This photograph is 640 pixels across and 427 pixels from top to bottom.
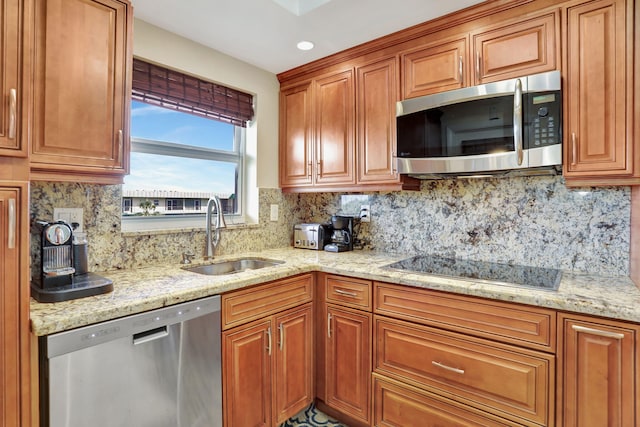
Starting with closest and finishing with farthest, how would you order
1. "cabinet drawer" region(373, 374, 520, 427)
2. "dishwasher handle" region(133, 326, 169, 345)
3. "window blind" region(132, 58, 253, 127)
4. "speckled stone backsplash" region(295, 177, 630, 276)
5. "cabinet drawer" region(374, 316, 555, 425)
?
"dishwasher handle" region(133, 326, 169, 345) < "cabinet drawer" region(374, 316, 555, 425) < "cabinet drawer" region(373, 374, 520, 427) < "speckled stone backsplash" region(295, 177, 630, 276) < "window blind" region(132, 58, 253, 127)

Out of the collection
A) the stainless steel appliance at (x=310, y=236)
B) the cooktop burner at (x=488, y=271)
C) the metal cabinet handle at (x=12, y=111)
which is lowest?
the cooktop burner at (x=488, y=271)

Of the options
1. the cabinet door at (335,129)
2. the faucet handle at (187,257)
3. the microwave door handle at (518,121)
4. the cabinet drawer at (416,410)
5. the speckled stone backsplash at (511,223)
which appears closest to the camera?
the cabinet drawer at (416,410)

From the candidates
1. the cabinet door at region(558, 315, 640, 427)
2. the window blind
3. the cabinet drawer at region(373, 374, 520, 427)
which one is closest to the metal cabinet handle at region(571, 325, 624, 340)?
the cabinet door at region(558, 315, 640, 427)

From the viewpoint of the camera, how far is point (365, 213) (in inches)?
102

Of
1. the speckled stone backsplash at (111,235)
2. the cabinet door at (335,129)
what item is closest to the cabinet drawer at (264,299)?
the speckled stone backsplash at (111,235)

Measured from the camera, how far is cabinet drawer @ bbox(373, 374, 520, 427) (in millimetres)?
1519

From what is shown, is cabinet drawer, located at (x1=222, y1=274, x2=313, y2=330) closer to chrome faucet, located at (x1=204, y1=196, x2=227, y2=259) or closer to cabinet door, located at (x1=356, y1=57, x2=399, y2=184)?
chrome faucet, located at (x1=204, y1=196, x2=227, y2=259)

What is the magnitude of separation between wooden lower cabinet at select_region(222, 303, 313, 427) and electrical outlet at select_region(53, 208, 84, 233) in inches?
35.4

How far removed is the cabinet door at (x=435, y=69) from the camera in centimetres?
186

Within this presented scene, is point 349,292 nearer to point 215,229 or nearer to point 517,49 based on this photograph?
point 215,229

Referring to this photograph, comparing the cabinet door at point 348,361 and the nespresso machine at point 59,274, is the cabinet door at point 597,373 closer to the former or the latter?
the cabinet door at point 348,361

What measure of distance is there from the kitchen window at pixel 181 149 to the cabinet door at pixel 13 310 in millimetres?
944

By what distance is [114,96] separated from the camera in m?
1.50

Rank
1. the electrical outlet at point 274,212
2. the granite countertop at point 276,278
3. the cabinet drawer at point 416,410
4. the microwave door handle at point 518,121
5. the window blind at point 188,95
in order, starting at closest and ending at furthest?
the granite countertop at point 276,278 → the cabinet drawer at point 416,410 → the microwave door handle at point 518,121 → the window blind at point 188,95 → the electrical outlet at point 274,212
